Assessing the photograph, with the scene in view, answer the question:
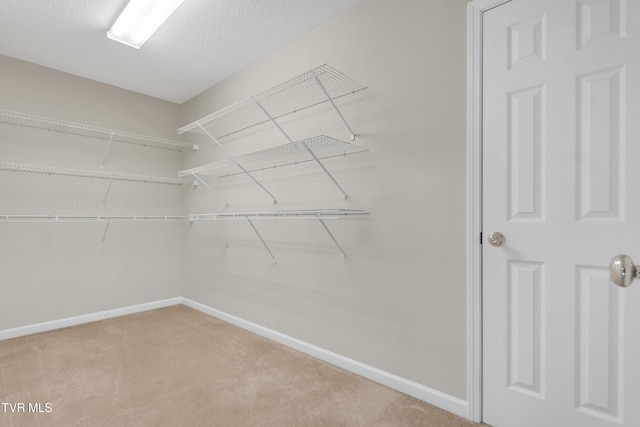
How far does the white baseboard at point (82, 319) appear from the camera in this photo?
8.56 ft

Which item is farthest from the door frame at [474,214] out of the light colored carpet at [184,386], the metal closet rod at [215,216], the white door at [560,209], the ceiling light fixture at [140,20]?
the ceiling light fixture at [140,20]

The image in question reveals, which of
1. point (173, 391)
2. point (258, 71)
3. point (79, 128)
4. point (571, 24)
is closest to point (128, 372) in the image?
point (173, 391)

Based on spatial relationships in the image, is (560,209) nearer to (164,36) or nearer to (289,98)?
(289,98)

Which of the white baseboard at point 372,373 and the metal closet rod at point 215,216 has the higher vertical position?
the metal closet rod at point 215,216

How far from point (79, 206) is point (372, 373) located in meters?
2.93

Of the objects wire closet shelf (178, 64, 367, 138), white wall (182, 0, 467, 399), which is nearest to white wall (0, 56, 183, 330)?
wire closet shelf (178, 64, 367, 138)

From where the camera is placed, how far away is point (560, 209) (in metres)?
1.28

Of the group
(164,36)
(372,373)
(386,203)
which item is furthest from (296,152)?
(372,373)

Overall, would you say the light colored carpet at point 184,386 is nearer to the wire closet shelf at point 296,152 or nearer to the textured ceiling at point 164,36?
the wire closet shelf at point 296,152

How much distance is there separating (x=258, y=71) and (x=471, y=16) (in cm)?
170

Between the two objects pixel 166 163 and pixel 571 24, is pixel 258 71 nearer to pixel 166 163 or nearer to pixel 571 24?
pixel 166 163

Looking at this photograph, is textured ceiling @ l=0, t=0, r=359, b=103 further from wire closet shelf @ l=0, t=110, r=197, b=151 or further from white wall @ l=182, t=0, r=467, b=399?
wire closet shelf @ l=0, t=110, r=197, b=151

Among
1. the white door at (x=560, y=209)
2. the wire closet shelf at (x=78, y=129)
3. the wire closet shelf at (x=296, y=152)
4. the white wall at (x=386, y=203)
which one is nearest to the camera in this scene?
the white door at (x=560, y=209)

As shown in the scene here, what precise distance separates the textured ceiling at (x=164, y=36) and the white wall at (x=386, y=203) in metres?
0.18
